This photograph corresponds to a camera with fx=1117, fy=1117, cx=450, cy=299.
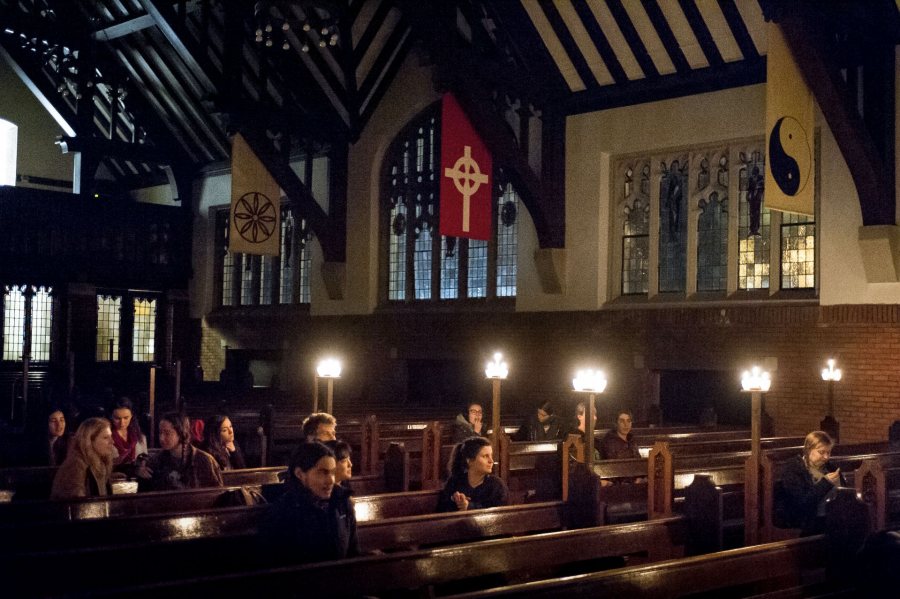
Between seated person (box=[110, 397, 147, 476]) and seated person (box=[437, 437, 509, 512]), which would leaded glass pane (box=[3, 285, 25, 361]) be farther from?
seated person (box=[437, 437, 509, 512])

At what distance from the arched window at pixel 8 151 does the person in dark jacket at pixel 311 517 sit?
21010mm

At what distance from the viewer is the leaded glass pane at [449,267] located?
59.6ft

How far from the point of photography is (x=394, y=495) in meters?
6.86

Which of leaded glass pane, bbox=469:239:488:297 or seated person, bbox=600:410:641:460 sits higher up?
leaded glass pane, bbox=469:239:488:297

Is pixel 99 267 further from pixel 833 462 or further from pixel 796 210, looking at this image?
pixel 833 462

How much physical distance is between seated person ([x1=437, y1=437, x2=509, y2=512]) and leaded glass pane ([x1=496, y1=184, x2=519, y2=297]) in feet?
35.1

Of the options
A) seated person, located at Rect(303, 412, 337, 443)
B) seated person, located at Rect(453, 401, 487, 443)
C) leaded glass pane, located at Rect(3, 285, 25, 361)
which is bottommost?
seated person, located at Rect(453, 401, 487, 443)

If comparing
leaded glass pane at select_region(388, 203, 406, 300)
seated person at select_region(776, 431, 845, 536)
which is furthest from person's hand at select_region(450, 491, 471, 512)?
leaded glass pane at select_region(388, 203, 406, 300)

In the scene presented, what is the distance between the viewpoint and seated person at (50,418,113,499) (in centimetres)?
636

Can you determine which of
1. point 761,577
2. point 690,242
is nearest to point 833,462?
point 761,577

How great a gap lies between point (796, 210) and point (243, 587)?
915 cm

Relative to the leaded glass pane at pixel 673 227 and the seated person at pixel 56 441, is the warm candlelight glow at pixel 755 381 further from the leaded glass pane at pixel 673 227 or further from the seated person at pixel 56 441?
the leaded glass pane at pixel 673 227

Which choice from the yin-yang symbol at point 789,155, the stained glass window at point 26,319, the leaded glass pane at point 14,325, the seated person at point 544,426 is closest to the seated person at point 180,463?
the seated person at point 544,426

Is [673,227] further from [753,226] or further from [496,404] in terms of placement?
Result: [496,404]
